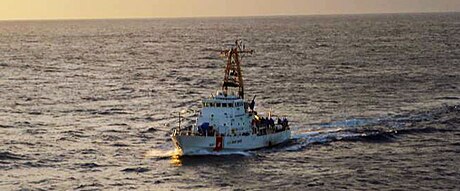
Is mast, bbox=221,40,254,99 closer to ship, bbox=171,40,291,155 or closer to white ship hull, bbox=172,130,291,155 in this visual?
ship, bbox=171,40,291,155

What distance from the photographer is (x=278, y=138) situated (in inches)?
3573

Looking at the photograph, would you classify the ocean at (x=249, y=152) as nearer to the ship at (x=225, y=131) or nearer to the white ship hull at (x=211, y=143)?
the white ship hull at (x=211, y=143)

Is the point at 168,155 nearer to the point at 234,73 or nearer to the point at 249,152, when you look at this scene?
the point at 249,152

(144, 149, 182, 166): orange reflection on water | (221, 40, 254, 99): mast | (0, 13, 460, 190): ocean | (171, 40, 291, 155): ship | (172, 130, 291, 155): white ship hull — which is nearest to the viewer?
(0, 13, 460, 190): ocean

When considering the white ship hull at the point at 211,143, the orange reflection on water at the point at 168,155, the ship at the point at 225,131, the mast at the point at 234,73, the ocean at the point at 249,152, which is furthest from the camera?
the mast at the point at 234,73

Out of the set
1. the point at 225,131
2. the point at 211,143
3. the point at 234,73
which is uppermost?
the point at 234,73

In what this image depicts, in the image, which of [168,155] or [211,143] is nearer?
[211,143]

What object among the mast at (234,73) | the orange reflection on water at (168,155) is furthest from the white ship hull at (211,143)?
the mast at (234,73)

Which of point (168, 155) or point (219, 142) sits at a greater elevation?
point (219, 142)

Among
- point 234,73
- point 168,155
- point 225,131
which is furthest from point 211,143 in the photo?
point 234,73

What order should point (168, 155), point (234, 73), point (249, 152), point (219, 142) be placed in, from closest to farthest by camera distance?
point (219, 142) → point (168, 155) → point (249, 152) → point (234, 73)

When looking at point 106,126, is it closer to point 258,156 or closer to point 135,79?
point 258,156

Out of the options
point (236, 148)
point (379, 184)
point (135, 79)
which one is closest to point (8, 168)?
point (236, 148)

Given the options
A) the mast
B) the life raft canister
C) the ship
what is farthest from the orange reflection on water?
the mast
